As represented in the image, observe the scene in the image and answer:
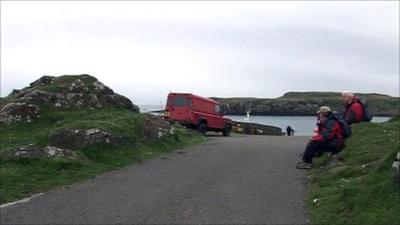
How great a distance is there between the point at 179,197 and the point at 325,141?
5677 mm

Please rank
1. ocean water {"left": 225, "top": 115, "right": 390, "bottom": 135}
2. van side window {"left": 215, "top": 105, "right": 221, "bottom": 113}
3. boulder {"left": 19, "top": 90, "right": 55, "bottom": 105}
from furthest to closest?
ocean water {"left": 225, "top": 115, "right": 390, "bottom": 135} → van side window {"left": 215, "top": 105, "right": 221, "bottom": 113} → boulder {"left": 19, "top": 90, "right": 55, "bottom": 105}

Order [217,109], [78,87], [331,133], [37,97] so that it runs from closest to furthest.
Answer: [331,133], [37,97], [78,87], [217,109]

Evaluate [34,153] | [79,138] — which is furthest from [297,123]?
[34,153]

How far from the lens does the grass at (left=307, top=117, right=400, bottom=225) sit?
8.21 m

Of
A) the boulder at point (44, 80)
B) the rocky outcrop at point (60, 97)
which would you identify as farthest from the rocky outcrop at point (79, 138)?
the boulder at point (44, 80)

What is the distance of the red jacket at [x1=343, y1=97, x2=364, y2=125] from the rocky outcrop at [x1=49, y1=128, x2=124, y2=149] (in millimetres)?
6958

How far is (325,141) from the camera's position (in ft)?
48.3

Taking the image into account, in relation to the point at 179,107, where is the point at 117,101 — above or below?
above

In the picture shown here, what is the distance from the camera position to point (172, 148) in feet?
60.3

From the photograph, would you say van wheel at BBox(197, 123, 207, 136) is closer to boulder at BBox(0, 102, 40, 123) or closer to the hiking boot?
boulder at BBox(0, 102, 40, 123)

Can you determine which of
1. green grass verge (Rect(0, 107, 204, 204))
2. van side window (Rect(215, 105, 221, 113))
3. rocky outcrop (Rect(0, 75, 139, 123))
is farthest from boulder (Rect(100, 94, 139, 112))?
van side window (Rect(215, 105, 221, 113))

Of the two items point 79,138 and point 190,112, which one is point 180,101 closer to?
point 190,112

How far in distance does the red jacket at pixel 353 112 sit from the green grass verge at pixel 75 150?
5187 mm

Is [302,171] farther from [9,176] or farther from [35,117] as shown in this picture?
[35,117]
